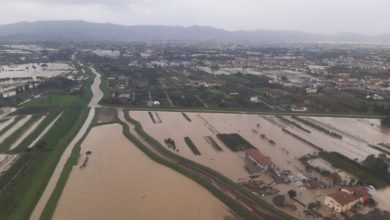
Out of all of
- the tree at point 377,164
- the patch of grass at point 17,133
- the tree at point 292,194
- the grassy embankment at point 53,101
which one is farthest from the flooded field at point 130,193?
the grassy embankment at point 53,101

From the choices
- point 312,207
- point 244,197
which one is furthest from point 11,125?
point 312,207

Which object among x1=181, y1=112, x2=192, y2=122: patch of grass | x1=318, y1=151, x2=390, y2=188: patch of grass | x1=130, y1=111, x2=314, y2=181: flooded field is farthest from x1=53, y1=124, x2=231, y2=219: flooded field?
x1=181, y1=112, x2=192, y2=122: patch of grass

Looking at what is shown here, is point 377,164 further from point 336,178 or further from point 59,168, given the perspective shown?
point 59,168

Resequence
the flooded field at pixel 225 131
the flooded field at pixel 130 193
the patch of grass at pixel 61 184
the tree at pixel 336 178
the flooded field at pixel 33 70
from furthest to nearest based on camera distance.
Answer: the flooded field at pixel 33 70 → the flooded field at pixel 225 131 → the tree at pixel 336 178 → the flooded field at pixel 130 193 → the patch of grass at pixel 61 184

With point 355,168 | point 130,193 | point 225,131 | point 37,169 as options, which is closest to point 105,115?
point 225,131

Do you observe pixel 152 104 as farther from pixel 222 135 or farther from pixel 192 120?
pixel 222 135

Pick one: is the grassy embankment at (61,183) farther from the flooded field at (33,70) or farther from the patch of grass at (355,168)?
the flooded field at (33,70)

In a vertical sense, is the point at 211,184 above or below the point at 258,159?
below
